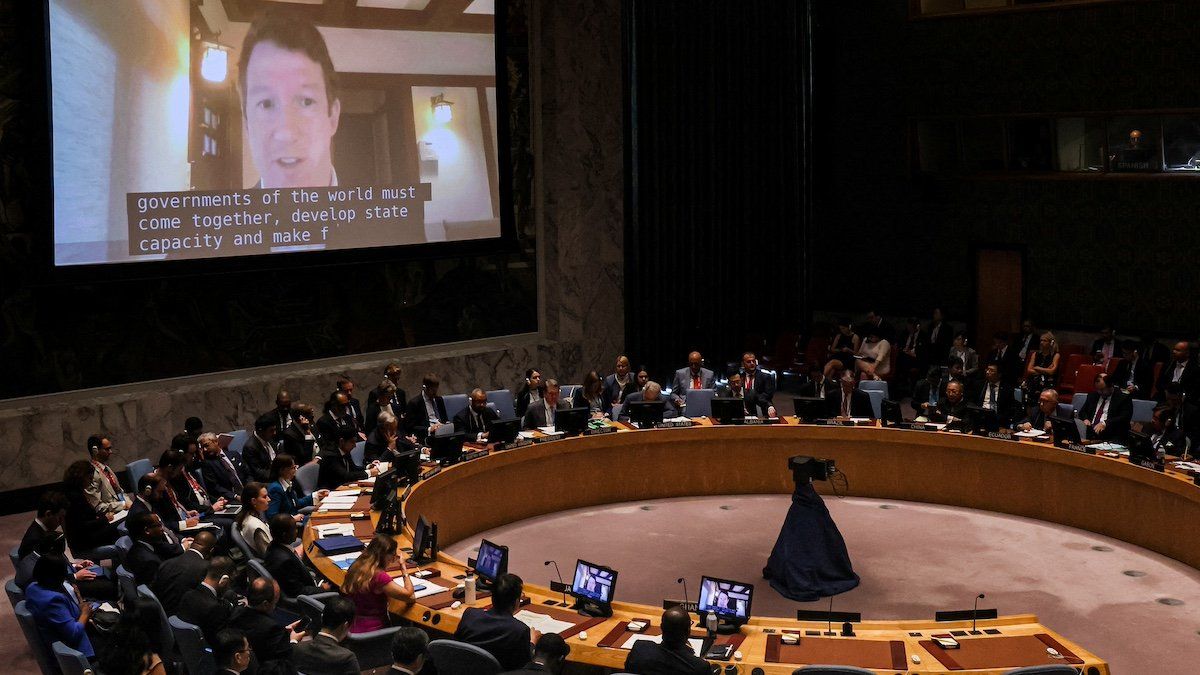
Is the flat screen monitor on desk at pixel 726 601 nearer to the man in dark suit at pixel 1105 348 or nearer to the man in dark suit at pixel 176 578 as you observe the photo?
the man in dark suit at pixel 176 578

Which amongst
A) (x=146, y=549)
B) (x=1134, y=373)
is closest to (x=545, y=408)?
(x=146, y=549)

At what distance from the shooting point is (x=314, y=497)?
957cm

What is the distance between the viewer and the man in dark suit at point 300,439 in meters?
10.8

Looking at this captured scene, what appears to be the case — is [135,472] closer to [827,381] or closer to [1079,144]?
[827,381]

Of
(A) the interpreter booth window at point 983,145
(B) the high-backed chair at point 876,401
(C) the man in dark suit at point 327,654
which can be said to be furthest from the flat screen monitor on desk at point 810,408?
(C) the man in dark suit at point 327,654

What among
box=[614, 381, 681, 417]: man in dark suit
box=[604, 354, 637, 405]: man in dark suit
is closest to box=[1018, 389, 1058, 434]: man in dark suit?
box=[614, 381, 681, 417]: man in dark suit

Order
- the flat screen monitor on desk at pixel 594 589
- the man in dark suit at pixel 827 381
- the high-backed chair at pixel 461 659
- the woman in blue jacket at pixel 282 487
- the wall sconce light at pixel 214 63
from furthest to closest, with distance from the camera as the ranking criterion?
the man in dark suit at pixel 827 381 < the wall sconce light at pixel 214 63 < the woman in blue jacket at pixel 282 487 < the flat screen monitor on desk at pixel 594 589 < the high-backed chair at pixel 461 659

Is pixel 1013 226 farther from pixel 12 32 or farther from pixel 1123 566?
pixel 12 32

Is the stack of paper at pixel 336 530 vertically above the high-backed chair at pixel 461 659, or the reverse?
the stack of paper at pixel 336 530

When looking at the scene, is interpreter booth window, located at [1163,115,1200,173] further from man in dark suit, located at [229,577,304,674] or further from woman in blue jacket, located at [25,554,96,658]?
woman in blue jacket, located at [25,554,96,658]

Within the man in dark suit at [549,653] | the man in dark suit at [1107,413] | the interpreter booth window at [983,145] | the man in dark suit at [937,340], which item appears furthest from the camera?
the interpreter booth window at [983,145]

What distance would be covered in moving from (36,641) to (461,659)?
7.97 ft

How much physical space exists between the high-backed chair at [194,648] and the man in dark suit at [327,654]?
70cm

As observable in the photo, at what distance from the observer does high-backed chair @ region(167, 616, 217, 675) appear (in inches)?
253
